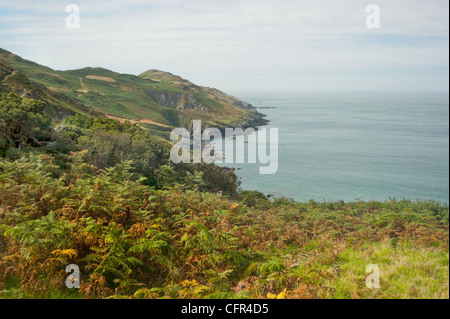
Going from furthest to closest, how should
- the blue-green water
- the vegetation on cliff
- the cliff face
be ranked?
1. the cliff face
2. the blue-green water
3. the vegetation on cliff

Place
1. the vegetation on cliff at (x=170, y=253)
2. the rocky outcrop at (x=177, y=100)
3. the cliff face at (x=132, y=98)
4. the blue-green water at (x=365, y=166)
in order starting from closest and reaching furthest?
the vegetation on cliff at (x=170, y=253) → the blue-green water at (x=365, y=166) → the cliff face at (x=132, y=98) → the rocky outcrop at (x=177, y=100)

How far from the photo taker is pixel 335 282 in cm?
457

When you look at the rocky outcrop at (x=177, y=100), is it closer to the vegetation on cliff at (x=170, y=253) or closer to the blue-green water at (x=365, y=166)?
the blue-green water at (x=365, y=166)

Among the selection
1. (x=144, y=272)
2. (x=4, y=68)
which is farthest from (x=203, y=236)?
(x=4, y=68)

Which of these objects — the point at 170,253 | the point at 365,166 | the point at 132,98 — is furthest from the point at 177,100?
the point at 170,253

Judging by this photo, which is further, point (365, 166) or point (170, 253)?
point (365, 166)

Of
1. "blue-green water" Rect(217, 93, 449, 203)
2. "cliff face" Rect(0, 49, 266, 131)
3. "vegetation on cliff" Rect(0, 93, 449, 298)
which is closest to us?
"vegetation on cliff" Rect(0, 93, 449, 298)

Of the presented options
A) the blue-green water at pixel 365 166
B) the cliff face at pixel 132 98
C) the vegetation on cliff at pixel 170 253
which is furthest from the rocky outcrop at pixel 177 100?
the vegetation on cliff at pixel 170 253

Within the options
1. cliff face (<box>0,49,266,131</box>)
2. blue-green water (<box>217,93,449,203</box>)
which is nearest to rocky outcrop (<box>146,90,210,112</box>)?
cliff face (<box>0,49,266,131</box>)

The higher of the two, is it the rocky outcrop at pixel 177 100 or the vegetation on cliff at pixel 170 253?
the rocky outcrop at pixel 177 100

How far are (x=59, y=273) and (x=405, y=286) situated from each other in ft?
17.6

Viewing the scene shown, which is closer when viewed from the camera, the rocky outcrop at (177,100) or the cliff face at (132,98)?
the cliff face at (132,98)

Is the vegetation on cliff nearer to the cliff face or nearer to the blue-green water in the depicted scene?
the blue-green water

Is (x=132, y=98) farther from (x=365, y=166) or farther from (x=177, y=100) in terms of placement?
(x=365, y=166)
